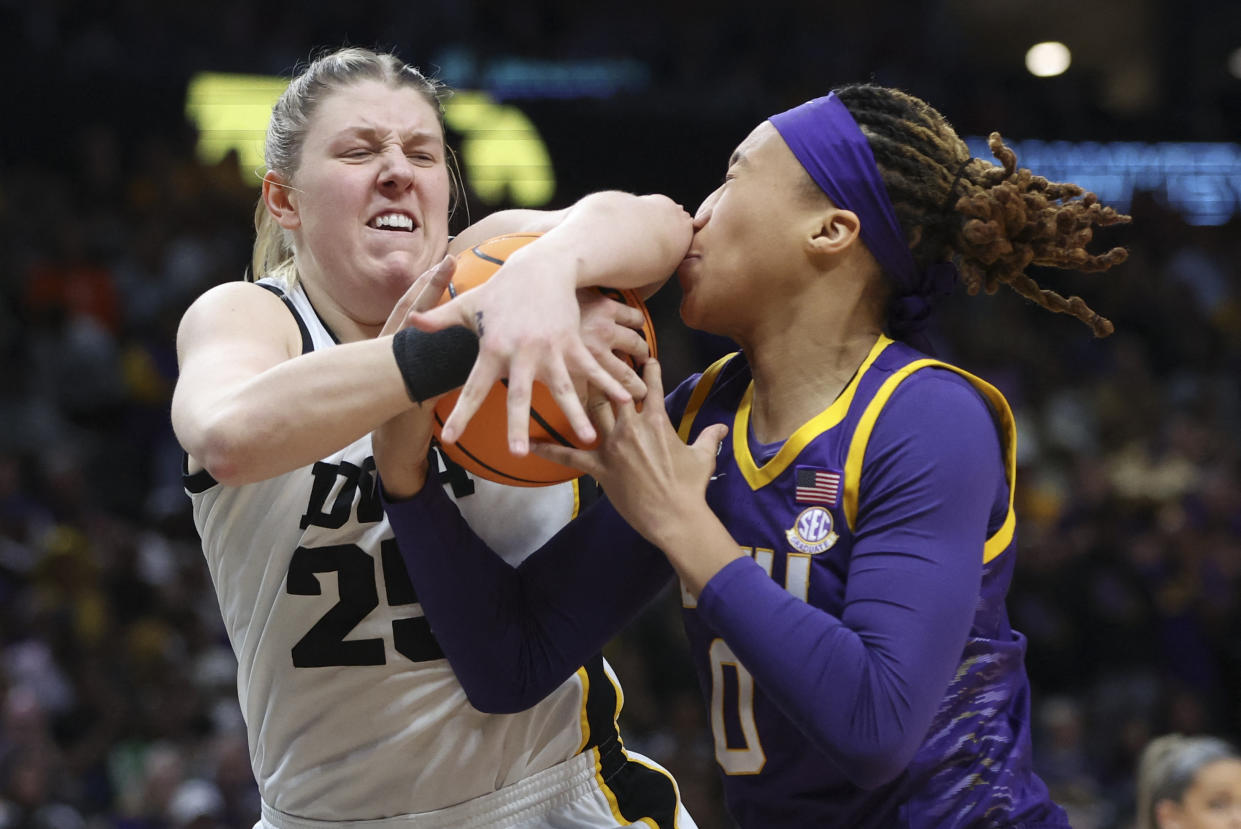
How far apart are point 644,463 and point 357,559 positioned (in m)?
0.72

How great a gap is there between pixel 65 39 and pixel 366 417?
9.03 m

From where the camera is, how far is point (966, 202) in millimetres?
2334

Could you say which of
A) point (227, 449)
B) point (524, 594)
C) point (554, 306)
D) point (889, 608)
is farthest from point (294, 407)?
point (889, 608)

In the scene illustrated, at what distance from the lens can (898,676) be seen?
2004 millimetres

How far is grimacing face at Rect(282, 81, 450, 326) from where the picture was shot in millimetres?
2734

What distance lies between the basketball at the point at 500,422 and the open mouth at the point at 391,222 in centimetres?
40

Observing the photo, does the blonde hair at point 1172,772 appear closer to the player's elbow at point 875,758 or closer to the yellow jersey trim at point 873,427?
the yellow jersey trim at point 873,427

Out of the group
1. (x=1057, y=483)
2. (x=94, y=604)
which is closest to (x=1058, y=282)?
(x=1057, y=483)

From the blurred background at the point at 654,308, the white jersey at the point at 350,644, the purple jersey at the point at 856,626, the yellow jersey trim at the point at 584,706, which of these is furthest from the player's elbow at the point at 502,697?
the blurred background at the point at 654,308

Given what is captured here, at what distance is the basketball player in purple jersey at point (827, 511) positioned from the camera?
206 cm

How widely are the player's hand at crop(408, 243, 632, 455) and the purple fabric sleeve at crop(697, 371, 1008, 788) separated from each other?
1.22ft

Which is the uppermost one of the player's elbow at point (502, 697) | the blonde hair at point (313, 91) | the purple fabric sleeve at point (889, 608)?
the blonde hair at point (313, 91)

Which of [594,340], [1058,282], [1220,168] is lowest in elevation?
[1058,282]

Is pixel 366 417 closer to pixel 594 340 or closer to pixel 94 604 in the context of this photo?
pixel 594 340
